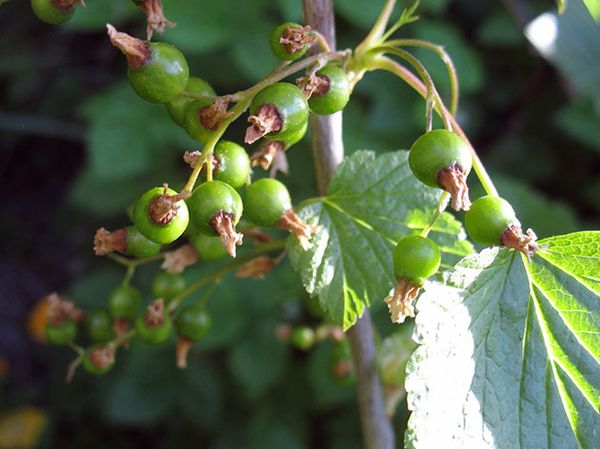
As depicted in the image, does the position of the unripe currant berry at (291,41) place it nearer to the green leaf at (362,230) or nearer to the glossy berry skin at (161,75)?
the glossy berry skin at (161,75)

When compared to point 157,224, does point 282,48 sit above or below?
above

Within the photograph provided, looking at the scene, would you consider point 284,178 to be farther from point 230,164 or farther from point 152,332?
point 230,164

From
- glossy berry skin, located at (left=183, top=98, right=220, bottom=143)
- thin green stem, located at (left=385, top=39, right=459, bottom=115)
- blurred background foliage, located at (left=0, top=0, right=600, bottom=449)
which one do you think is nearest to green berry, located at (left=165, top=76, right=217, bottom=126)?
glossy berry skin, located at (left=183, top=98, right=220, bottom=143)

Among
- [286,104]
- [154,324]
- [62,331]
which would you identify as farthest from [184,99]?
[62,331]

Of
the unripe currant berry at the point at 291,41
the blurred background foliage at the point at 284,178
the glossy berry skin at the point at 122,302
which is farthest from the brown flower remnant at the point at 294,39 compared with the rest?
the blurred background foliage at the point at 284,178

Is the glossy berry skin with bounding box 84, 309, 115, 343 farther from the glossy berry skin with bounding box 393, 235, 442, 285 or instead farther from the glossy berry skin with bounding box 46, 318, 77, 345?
the glossy berry skin with bounding box 393, 235, 442, 285

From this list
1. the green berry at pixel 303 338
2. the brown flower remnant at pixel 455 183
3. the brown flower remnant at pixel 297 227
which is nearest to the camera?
the brown flower remnant at pixel 455 183
